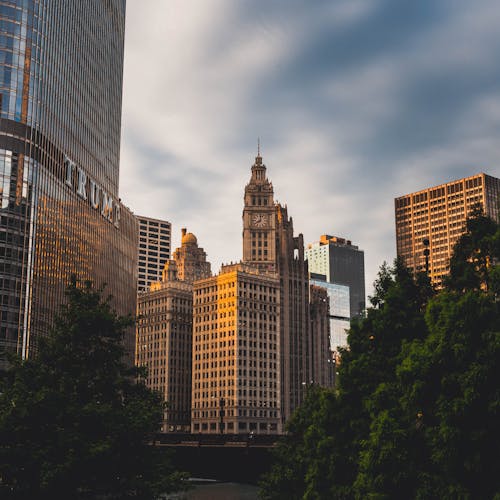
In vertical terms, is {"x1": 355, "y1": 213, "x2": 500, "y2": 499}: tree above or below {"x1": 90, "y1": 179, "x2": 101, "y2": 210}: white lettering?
below

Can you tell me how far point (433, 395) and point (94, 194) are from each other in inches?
5717

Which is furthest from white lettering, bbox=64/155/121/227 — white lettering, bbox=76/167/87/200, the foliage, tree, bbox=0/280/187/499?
the foliage

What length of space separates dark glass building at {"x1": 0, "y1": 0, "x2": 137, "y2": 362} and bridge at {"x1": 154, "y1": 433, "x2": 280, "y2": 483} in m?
40.8

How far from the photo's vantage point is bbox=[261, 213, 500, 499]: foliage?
28609 millimetres

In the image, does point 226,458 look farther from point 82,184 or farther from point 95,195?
point 95,195

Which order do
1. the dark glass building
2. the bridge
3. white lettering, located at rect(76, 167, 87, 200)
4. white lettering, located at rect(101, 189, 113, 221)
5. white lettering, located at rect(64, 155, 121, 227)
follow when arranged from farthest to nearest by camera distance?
1. white lettering, located at rect(101, 189, 113, 221)
2. white lettering, located at rect(76, 167, 87, 200)
3. white lettering, located at rect(64, 155, 121, 227)
4. the dark glass building
5. the bridge

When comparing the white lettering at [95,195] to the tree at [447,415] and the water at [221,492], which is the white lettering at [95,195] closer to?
the water at [221,492]

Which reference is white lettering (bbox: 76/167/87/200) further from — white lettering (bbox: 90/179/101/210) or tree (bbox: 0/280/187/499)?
tree (bbox: 0/280/187/499)

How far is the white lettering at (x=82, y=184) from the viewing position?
159 m

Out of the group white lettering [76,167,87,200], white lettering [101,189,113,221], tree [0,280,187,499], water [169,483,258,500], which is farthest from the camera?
white lettering [101,189,113,221]

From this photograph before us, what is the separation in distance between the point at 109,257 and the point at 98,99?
36.9 metres

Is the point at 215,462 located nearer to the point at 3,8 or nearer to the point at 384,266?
the point at 384,266

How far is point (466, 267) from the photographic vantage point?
38719mm

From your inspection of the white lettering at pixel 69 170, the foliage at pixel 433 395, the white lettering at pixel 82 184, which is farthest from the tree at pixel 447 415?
the white lettering at pixel 82 184
